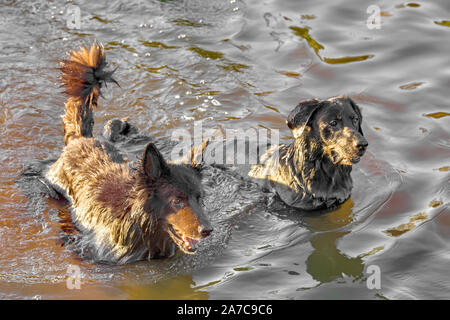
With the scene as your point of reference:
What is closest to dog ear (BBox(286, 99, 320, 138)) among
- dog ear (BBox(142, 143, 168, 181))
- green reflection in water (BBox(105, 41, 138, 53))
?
dog ear (BBox(142, 143, 168, 181))

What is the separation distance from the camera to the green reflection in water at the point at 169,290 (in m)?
6.26

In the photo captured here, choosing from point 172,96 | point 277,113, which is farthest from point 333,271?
point 172,96

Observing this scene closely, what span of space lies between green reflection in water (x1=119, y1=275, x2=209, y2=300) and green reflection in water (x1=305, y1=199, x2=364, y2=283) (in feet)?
4.26

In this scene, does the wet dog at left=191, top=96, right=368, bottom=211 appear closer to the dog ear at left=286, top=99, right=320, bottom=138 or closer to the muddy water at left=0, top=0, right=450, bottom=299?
the dog ear at left=286, top=99, right=320, bottom=138

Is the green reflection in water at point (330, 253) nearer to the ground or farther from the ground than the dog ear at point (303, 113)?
nearer to the ground

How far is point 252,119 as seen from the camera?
9.41 meters

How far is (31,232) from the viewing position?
23.4 feet

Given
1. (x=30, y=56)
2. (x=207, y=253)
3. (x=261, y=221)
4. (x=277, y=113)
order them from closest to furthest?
(x=207, y=253) < (x=261, y=221) < (x=277, y=113) < (x=30, y=56)

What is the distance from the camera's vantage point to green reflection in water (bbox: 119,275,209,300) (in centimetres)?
626

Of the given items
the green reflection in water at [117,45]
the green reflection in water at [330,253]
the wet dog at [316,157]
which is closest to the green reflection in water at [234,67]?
the green reflection in water at [117,45]

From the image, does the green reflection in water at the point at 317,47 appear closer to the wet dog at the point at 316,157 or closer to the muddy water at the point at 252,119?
the muddy water at the point at 252,119

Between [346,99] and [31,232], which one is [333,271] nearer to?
[346,99]

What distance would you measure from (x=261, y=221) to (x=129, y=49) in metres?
5.15
